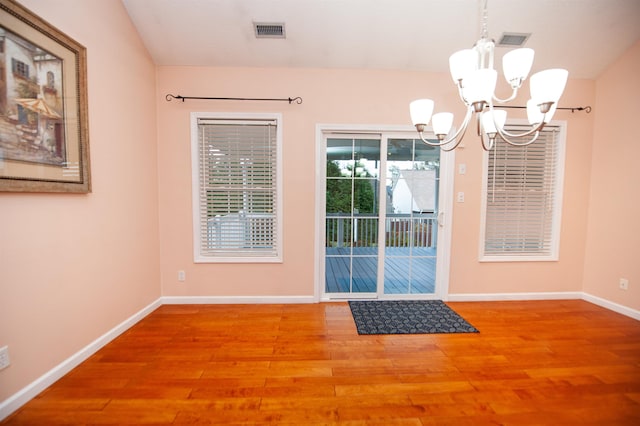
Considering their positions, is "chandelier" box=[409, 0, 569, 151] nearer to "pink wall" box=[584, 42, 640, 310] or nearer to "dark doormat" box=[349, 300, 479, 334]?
"dark doormat" box=[349, 300, 479, 334]

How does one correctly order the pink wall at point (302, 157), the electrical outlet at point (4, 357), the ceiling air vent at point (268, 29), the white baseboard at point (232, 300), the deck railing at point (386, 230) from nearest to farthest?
the electrical outlet at point (4, 357)
the ceiling air vent at point (268, 29)
the pink wall at point (302, 157)
the white baseboard at point (232, 300)
the deck railing at point (386, 230)

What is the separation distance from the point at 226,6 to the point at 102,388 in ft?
10.3

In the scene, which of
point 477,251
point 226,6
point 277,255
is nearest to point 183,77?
point 226,6

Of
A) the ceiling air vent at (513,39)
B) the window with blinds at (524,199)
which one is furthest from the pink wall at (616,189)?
the ceiling air vent at (513,39)

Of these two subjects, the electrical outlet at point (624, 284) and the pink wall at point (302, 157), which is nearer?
the electrical outlet at point (624, 284)

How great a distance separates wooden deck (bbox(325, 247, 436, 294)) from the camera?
10.2 ft

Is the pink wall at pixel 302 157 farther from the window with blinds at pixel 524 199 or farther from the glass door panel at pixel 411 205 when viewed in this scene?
the glass door panel at pixel 411 205

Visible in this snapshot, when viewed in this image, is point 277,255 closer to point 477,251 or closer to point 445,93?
point 477,251

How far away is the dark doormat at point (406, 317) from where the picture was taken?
242 centimetres

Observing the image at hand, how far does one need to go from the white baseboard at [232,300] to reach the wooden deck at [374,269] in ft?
1.33

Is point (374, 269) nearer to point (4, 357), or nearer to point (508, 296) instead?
point (508, 296)

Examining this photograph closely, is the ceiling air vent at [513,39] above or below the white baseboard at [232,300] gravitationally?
above

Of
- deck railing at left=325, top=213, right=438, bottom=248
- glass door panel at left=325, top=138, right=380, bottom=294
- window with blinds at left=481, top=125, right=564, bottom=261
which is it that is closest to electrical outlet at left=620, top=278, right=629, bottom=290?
window with blinds at left=481, top=125, right=564, bottom=261

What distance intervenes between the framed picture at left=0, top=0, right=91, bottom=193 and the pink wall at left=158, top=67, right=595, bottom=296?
97 centimetres
